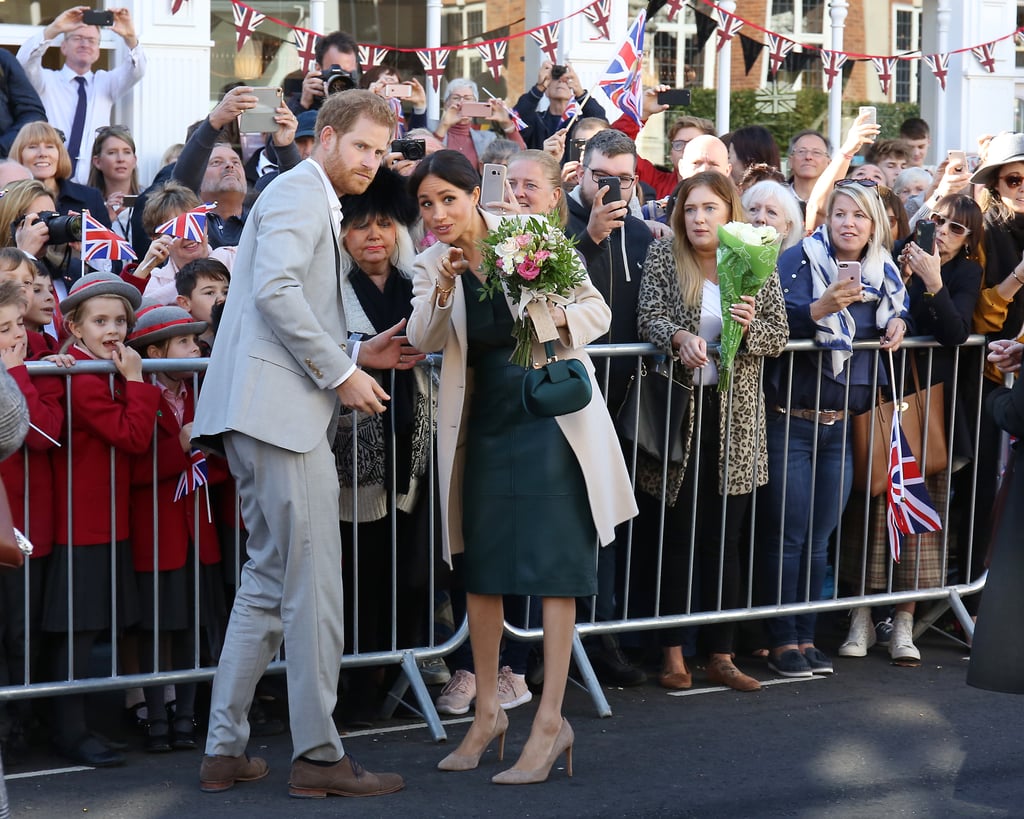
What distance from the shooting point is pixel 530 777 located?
4.99 m

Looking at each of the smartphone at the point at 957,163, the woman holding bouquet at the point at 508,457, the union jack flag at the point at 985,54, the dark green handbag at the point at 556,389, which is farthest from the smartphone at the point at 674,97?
the union jack flag at the point at 985,54

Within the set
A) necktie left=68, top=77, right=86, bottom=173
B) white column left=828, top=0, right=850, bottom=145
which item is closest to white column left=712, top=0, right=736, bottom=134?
white column left=828, top=0, right=850, bottom=145

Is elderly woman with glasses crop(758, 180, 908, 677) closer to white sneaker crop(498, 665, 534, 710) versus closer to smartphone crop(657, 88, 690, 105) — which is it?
white sneaker crop(498, 665, 534, 710)

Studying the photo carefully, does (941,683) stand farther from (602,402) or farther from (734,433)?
(602,402)

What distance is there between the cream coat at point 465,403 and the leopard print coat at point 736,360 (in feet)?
3.12

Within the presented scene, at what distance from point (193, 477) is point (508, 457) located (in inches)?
47.3

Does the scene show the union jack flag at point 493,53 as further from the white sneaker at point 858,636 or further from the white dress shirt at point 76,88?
the white sneaker at point 858,636

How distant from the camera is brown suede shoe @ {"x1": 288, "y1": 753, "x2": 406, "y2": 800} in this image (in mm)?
4852

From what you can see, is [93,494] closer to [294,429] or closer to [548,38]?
[294,429]

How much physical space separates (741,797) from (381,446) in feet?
6.03

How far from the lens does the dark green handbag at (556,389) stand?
481 centimetres

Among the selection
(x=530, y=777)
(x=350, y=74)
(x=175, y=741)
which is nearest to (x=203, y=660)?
(x=175, y=741)

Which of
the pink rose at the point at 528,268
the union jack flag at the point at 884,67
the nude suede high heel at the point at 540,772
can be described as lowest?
the nude suede high heel at the point at 540,772

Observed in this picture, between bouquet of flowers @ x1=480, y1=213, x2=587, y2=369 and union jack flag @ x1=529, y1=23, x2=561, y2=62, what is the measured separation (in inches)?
257
